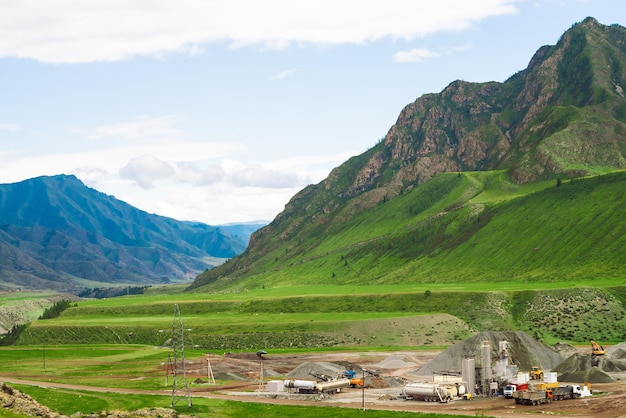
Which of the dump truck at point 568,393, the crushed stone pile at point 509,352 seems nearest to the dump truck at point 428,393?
the dump truck at point 568,393

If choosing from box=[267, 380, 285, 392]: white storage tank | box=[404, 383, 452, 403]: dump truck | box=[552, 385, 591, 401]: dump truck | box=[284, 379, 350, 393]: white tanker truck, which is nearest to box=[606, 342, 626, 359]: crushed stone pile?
box=[552, 385, 591, 401]: dump truck

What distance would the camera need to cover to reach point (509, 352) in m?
121

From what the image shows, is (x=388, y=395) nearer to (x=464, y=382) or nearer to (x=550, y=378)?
(x=464, y=382)

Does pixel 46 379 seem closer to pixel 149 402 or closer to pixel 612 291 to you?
pixel 149 402

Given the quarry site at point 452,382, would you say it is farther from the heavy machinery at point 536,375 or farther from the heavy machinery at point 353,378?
the heavy machinery at point 536,375

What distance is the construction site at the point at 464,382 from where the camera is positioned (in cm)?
9806

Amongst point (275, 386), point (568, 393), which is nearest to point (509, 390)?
point (568, 393)

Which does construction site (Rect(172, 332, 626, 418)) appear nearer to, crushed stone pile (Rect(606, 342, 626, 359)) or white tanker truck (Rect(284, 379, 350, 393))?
white tanker truck (Rect(284, 379, 350, 393))

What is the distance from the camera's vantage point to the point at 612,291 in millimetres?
A: 194125

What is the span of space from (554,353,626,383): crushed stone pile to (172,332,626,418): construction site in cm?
14

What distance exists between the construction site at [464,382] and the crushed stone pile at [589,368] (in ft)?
0.47

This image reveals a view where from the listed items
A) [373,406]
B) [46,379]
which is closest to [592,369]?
[373,406]

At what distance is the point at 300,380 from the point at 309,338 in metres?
68.1

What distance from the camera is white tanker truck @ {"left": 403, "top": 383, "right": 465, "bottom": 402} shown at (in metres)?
103
